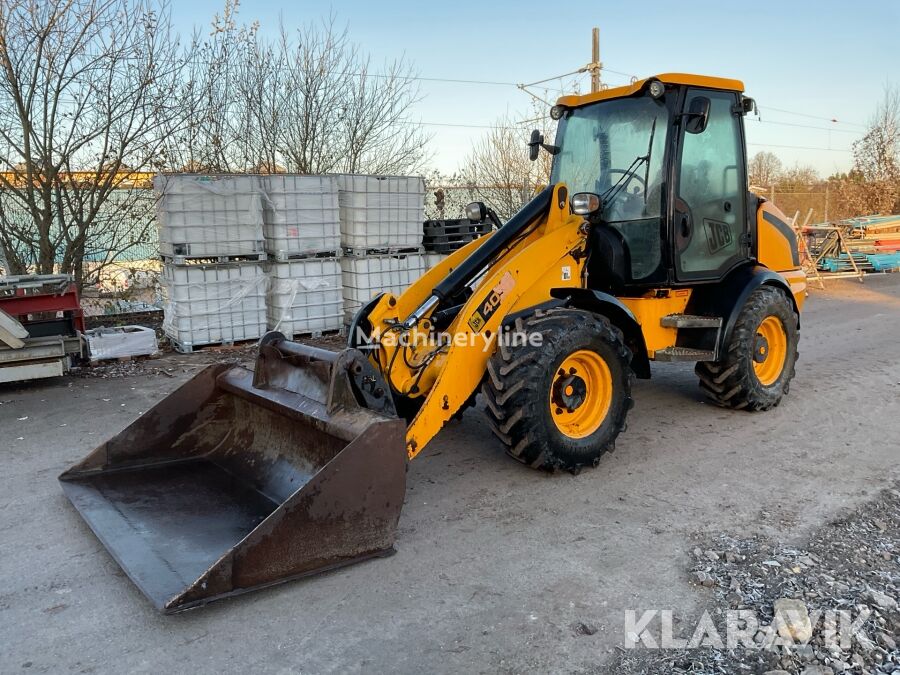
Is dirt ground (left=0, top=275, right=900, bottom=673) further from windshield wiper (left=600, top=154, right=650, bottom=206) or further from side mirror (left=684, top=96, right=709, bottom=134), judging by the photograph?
side mirror (left=684, top=96, right=709, bottom=134)

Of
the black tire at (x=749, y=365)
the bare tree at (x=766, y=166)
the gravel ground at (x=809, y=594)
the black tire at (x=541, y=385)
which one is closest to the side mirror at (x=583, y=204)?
the black tire at (x=541, y=385)

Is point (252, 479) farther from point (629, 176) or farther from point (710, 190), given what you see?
point (710, 190)

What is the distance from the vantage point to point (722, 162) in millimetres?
5867

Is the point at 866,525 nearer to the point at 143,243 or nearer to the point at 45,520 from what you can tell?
the point at 45,520

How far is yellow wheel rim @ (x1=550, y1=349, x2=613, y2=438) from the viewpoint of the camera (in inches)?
189

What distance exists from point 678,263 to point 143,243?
7.85 metres

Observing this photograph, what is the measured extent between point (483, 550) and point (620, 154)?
335cm

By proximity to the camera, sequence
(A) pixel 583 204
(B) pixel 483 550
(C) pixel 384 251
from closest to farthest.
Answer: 1. (B) pixel 483 550
2. (A) pixel 583 204
3. (C) pixel 384 251

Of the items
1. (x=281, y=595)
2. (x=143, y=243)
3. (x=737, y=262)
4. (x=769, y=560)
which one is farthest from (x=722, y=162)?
(x=143, y=243)

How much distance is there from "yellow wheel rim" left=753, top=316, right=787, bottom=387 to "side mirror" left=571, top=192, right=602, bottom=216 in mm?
2143

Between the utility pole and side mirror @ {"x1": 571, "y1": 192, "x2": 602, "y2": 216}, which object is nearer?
side mirror @ {"x1": 571, "y1": 192, "x2": 602, "y2": 216}

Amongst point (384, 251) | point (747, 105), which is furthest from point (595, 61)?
point (747, 105)

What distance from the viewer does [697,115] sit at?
5.18 metres
